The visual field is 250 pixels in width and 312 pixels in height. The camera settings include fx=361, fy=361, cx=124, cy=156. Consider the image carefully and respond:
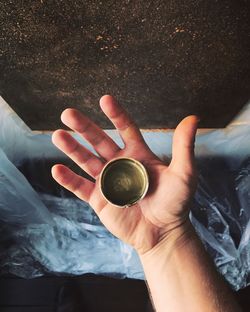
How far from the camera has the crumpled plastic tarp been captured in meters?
1.50

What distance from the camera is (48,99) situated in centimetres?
123

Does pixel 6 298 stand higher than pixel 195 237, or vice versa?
pixel 195 237

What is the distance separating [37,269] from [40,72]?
103 cm

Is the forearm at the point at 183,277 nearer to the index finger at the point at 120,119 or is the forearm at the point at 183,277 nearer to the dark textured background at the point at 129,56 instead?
the index finger at the point at 120,119

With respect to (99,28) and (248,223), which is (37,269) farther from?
(99,28)

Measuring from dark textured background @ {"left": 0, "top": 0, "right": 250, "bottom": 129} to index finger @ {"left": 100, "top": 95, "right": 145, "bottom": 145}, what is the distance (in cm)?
12

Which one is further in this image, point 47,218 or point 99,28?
point 47,218

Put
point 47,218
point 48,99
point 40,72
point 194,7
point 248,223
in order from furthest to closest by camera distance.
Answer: point 47,218
point 248,223
point 48,99
point 40,72
point 194,7

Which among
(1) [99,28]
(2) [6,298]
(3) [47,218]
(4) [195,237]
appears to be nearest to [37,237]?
(3) [47,218]

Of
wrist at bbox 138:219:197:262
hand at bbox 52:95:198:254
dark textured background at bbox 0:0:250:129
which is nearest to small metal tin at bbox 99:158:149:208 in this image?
hand at bbox 52:95:198:254

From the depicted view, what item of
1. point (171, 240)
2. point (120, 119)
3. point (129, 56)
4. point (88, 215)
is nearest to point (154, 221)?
point (171, 240)

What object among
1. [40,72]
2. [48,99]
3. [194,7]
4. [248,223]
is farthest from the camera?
[248,223]

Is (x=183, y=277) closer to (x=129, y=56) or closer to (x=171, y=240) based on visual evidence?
(x=171, y=240)

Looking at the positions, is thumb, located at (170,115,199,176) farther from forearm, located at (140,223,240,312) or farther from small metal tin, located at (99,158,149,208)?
forearm, located at (140,223,240,312)
